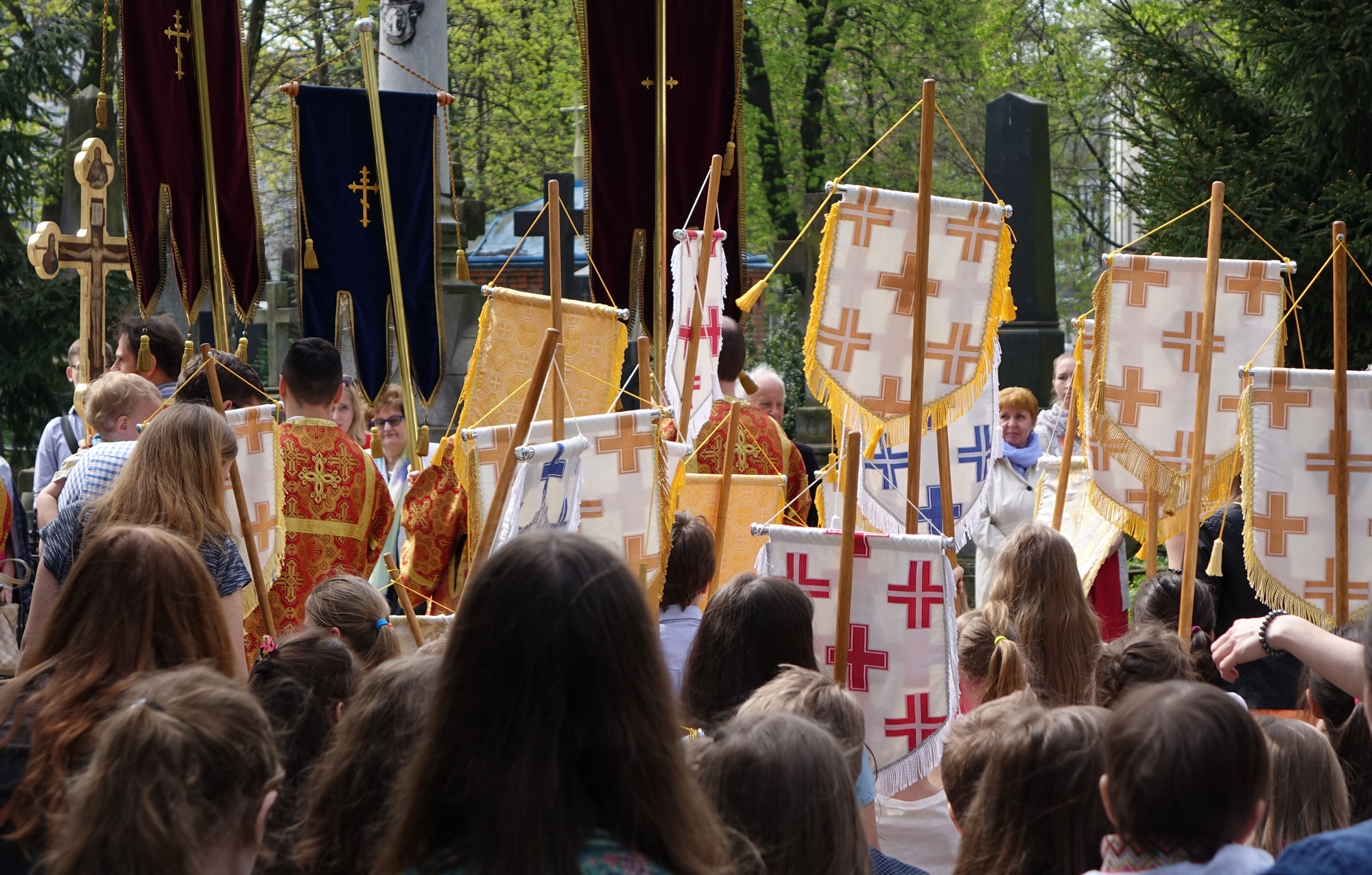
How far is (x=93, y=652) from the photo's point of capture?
8.25 feet

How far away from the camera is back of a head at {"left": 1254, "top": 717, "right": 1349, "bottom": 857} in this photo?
8.89 ft

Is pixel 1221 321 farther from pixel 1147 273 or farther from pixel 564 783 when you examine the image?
pixel 564 783

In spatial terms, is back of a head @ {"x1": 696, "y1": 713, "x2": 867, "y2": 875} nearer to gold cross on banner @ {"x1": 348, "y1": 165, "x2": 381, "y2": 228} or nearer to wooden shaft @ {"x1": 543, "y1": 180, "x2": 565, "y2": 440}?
wooden shaft @ {"x1": 543, "y1": 180, "x2": 565, "y2": 440}

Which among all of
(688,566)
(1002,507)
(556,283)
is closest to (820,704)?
(688,566)

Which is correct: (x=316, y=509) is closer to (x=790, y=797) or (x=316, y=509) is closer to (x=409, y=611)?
(x=409, y=611)

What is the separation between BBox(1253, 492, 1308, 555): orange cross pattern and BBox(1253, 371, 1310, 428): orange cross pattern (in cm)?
23

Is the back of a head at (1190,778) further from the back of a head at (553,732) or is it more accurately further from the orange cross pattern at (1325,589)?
the orange cross pattern at (1325,589)

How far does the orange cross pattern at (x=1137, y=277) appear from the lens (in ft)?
15.8

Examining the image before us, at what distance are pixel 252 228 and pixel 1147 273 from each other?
3.68m

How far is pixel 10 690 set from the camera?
240 centimetres

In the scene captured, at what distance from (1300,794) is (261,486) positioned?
309 centimetres

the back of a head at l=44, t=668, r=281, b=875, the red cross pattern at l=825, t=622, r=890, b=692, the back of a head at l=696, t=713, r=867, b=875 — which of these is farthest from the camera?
the red cross pattern at l=825, t=622, r=890, b=692

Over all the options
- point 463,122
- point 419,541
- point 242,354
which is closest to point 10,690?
point 419,541

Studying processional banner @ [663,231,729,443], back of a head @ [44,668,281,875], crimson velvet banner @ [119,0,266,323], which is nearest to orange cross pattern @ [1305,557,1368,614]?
processional banner @ [663,231,729,443]
